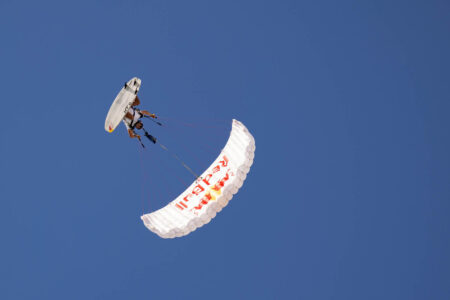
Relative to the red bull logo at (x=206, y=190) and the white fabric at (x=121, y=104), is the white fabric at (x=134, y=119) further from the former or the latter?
the red bull logo at (x=206, y=190)

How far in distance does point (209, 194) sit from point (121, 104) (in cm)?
605

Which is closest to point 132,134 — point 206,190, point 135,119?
point 135,119

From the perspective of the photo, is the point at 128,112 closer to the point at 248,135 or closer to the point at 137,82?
the point at 137,82

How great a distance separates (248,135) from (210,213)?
4450 millimetres

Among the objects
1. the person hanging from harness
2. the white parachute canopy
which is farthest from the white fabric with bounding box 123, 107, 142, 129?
the white parachute canopy

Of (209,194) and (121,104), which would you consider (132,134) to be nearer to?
(121,104)

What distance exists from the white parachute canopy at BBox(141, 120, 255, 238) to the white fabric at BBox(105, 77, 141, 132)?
5.07 metres

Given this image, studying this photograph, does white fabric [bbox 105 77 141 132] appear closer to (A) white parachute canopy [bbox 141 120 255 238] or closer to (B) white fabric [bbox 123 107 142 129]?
(B) white fabric [bbox 123 107 142 129]

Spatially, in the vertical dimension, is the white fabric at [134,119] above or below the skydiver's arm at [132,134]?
above

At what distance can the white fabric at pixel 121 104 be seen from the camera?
119ft

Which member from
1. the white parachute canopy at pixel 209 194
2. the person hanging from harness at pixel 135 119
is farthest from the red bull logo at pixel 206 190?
the person hanging from harness at pixel 135 119

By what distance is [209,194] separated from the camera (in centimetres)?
3803

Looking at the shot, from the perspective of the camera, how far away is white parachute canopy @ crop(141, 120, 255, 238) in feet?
123

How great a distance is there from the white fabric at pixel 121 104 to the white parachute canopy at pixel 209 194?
16.6 ft
